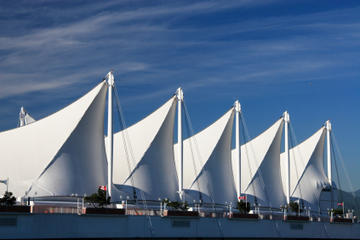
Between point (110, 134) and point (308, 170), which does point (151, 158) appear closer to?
point (110, 134)

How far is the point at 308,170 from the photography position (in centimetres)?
7356

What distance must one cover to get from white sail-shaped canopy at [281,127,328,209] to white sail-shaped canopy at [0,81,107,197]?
31.0m

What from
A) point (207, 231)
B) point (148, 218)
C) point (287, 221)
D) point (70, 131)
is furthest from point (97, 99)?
point (287, 221)

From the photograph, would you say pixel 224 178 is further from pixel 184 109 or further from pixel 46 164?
pixel 46 164

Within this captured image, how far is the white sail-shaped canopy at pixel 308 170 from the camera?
240ft

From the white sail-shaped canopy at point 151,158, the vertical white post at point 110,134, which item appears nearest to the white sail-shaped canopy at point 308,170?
the white sail-shaped canopy at point 151,158

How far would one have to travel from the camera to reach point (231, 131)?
2485 inches

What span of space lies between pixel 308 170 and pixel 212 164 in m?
17.9

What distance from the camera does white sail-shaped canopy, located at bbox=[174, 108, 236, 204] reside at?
59.4 m

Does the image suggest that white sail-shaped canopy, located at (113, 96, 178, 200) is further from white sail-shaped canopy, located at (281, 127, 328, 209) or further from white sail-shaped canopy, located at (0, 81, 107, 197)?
white sail-shaped canopy, located at (281, 127, 328, 209)

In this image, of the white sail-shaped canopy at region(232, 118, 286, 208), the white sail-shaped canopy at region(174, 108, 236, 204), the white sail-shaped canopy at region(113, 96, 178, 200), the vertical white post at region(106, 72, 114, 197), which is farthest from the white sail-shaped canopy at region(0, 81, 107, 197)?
the white sail-shaped canopy at region(232, 118, 286, 208)

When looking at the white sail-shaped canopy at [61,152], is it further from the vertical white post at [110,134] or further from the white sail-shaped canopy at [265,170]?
the white sail-shaped canopy at [265,170]

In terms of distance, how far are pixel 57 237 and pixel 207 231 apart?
15.0m

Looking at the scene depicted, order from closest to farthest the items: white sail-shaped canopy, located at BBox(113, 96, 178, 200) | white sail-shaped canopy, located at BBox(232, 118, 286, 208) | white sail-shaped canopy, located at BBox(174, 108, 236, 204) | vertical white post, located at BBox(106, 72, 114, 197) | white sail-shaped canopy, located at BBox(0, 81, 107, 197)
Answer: white sail-shaped canopy, located at BBox(0, 81, 107, 197) < vertical white post, located at BBox(106, 72, 114, 197) < white sail-shaped canopy, located at BBox(113, 96, 178, 200) < white sail-shaped canopy, located at BBox(174, 108, 236, 204) < white sail-shaped canopy, located at BBox(232, 118, 286, 208)
